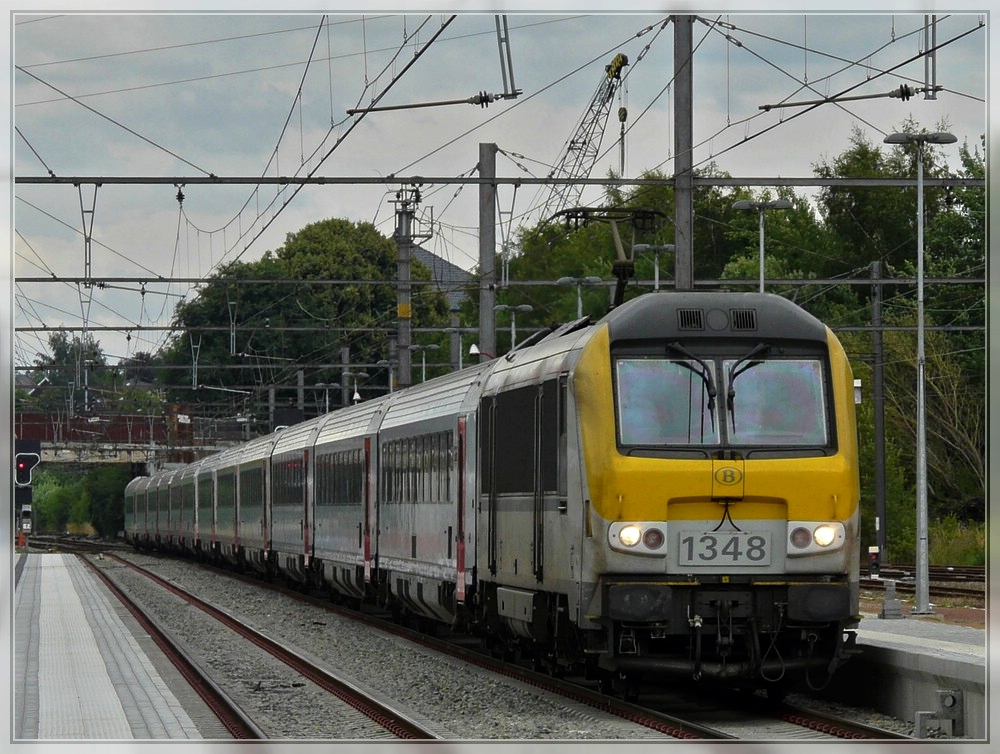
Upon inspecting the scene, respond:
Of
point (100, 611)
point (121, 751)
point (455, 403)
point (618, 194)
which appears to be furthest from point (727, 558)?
point (618, 194)

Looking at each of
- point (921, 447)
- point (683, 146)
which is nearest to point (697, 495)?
point (683, 146)

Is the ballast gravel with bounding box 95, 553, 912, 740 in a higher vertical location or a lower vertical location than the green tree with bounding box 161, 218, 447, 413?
lower

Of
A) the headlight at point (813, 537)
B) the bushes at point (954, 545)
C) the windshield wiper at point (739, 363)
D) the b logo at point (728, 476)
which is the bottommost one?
the bushes at point (954, 545)

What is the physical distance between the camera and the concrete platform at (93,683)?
13953mm

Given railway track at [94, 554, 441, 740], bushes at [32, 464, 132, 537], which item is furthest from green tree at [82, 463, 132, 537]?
railway track at [94, 554, 441, 740]

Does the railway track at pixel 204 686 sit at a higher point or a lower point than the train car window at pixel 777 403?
lower

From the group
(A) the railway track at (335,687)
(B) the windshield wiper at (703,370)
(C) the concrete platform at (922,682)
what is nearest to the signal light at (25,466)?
(A) the railway track at (335,687)

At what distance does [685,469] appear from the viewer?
13875 mm

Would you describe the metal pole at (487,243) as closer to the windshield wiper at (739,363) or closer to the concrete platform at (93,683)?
the concrete platform at (93,683)

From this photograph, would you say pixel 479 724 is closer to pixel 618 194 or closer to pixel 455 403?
pixel 455 403

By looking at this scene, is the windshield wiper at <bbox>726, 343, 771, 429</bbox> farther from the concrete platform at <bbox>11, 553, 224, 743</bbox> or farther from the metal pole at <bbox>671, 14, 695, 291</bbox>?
the metal pole at <bbox>671, 14, 695, 291</bbox>

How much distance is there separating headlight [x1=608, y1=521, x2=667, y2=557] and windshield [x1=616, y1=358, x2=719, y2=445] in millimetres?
660

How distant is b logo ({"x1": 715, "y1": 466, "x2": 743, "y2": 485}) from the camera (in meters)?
13.9

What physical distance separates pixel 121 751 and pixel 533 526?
5744 millimetres
